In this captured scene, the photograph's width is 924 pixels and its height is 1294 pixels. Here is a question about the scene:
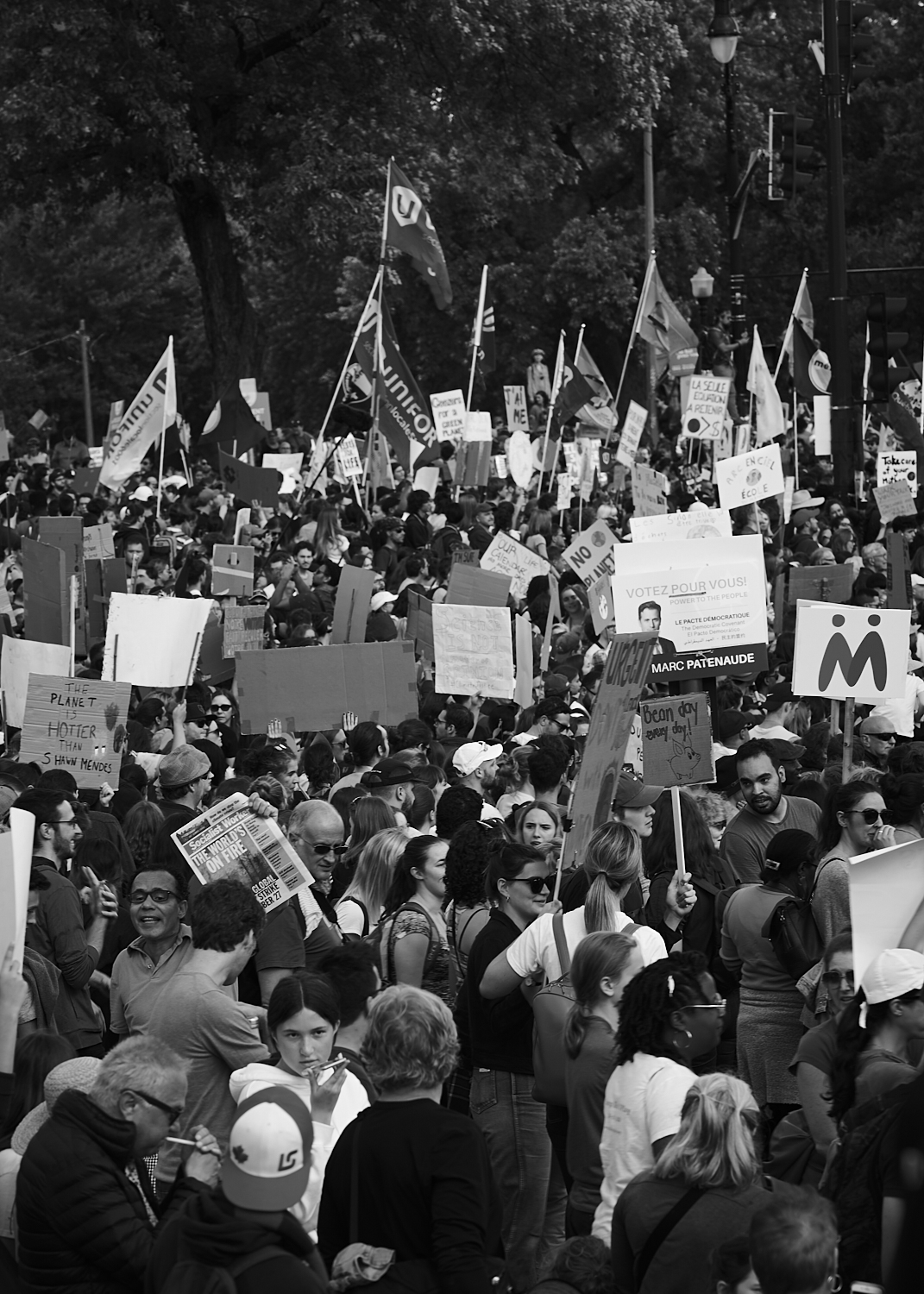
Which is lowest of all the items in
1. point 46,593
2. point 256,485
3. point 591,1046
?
point 591,1046

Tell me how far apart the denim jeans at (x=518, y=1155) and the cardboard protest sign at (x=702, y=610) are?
377cm

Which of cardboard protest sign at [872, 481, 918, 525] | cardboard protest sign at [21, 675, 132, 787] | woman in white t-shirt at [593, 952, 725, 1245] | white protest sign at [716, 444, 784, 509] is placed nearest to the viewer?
woman in white t-shirt at [593, 952, 725, 1245]

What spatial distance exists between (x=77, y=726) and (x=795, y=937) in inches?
155

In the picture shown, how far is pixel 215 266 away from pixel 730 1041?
2508cm

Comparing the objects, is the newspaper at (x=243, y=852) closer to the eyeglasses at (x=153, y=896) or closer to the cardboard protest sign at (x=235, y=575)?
the eyeglasses at (x=153, y=896)

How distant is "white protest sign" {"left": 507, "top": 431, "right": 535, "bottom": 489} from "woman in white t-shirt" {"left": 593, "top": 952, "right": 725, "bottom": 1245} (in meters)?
17.6

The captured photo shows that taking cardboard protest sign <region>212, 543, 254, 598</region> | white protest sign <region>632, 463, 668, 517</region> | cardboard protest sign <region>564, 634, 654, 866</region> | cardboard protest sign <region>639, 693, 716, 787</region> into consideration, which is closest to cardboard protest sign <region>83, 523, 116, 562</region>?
cardboard protest sign <region>212, 543, 254, 598</region>

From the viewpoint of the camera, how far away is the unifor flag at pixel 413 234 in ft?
69.1

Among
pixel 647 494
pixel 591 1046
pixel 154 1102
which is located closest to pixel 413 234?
pixel 647 494

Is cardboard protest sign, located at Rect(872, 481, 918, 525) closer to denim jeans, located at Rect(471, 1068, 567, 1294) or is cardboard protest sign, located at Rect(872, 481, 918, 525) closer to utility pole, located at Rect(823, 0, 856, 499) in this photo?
utility pole, located at Rect(823, 0, 856, 499)

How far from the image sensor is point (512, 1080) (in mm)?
5535

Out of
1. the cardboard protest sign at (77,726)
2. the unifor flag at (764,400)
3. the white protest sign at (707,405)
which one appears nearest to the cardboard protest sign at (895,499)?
the white protest sign at (707,405)

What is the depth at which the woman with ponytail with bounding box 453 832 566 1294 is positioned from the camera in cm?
551

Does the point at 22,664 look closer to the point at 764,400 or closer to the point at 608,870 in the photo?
the point at 608,870
